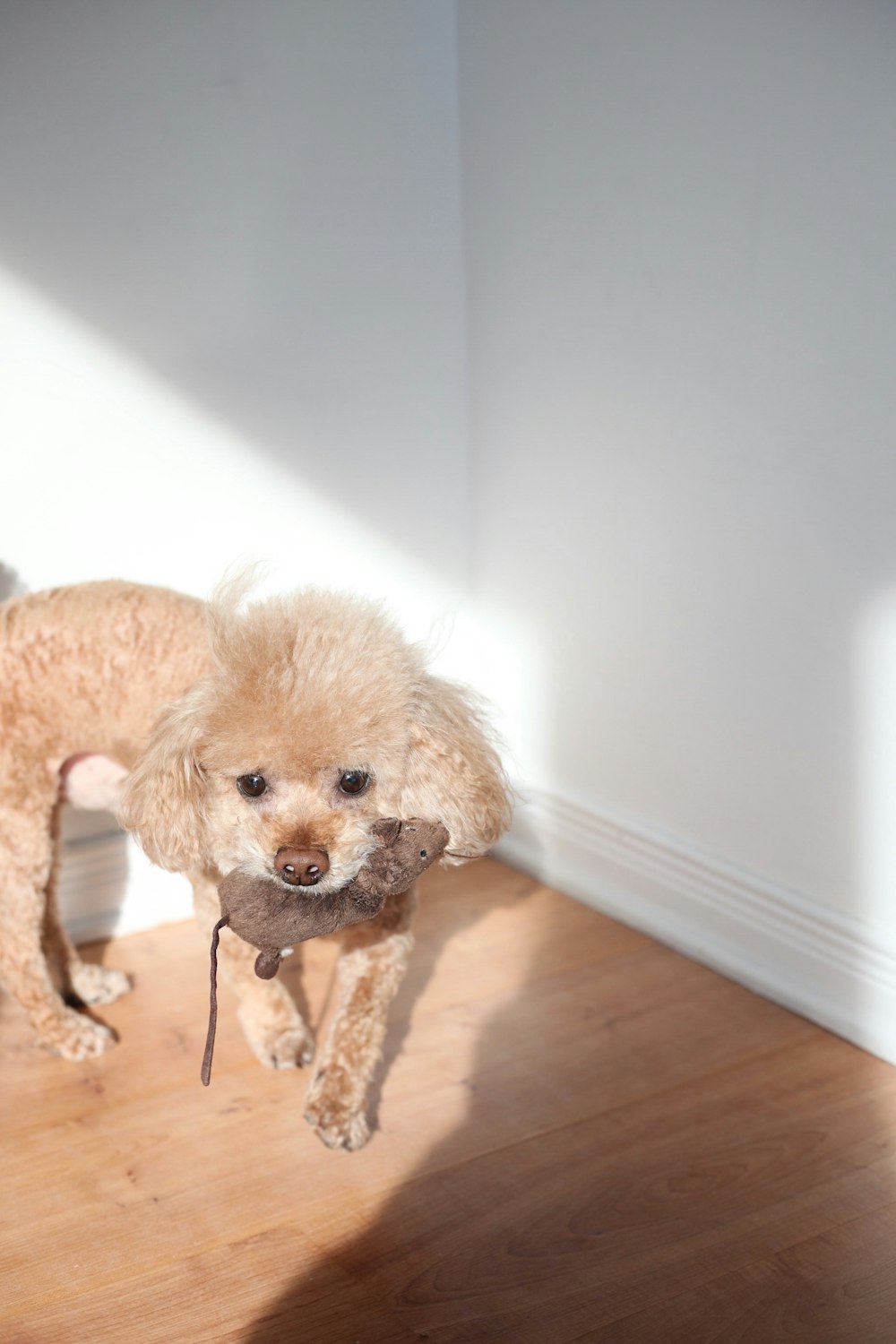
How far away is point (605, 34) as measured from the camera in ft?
6.05

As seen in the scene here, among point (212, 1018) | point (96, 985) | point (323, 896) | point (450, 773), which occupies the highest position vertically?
point (450, 773)

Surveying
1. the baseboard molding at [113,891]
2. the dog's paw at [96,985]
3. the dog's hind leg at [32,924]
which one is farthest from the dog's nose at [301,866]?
the baseboard molding at [113,891]

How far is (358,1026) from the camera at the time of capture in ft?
4.98

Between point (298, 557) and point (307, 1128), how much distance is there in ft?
3.51

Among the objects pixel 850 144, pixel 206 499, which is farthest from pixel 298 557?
pixel 850 144

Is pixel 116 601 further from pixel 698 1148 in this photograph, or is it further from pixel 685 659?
pixel 698 1148

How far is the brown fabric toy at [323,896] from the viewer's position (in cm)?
129

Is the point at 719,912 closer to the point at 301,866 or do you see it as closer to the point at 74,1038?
the point at 301,866

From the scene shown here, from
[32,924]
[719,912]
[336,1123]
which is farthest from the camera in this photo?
[719,912]

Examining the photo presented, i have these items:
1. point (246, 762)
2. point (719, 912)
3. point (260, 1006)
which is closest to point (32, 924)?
point (260, 1006)

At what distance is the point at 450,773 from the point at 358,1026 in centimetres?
41

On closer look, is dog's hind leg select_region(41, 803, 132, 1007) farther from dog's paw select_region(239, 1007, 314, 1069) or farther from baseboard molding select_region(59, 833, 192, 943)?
dog's paw select_region(239, 1007, 314, 1069)

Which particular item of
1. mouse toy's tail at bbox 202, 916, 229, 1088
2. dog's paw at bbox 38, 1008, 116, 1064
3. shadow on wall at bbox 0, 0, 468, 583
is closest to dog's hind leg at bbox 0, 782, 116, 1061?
dog's paw at bbox 38, 1008, 116, 1064

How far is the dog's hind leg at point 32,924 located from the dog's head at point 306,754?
326mm
